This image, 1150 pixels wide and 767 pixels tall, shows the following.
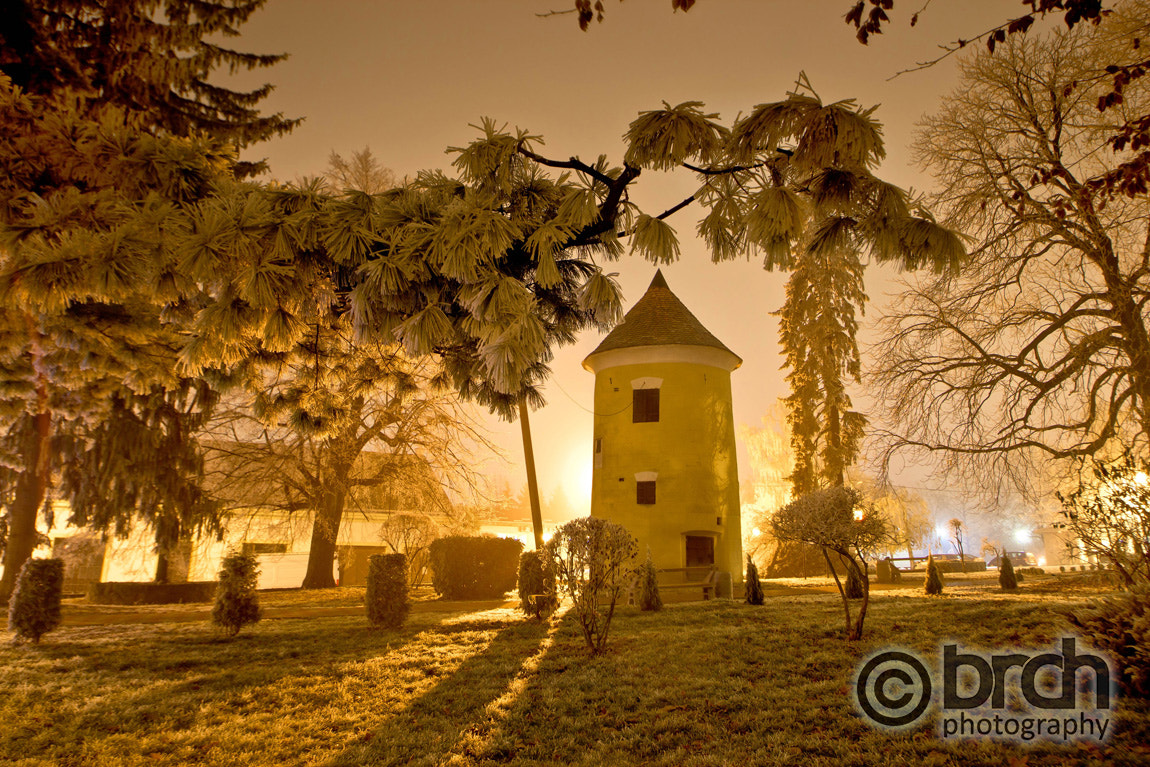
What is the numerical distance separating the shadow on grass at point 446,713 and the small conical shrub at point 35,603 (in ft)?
28.4

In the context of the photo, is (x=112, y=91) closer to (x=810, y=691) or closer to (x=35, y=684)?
(x=35, y=684)

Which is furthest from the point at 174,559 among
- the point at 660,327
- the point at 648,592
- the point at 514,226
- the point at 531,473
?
the point at 514,226

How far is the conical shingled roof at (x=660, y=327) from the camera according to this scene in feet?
84.3

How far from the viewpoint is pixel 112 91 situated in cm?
882

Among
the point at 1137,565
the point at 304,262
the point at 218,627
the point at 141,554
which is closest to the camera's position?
the point at 304,262

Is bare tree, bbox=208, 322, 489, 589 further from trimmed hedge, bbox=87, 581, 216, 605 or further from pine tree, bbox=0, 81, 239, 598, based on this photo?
pine tree, bbox=0, 81, 239, 598

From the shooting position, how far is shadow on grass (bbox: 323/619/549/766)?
22.1 feet

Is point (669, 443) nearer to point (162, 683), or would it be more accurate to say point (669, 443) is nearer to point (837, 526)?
point (837, 526)

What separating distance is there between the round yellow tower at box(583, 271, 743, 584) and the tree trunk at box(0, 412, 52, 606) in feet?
59.7

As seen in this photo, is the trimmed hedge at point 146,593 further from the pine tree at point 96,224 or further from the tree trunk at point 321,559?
the pine tree at point 96,224

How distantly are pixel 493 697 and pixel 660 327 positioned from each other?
19231mm

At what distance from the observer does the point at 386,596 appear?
14617 mm

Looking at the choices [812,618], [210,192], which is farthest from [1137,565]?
[210,192]

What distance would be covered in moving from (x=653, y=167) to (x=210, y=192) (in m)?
2.89
